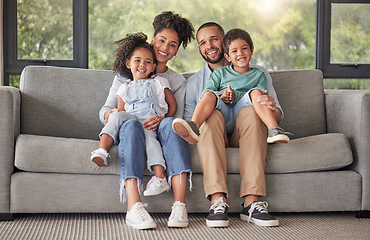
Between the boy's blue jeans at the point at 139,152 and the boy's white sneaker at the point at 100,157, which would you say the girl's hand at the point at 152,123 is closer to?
the boy's blue jeans at the point at 139,152

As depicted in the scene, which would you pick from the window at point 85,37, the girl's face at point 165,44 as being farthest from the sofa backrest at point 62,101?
the window at point 85,37

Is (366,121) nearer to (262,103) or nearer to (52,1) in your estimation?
(262,103)

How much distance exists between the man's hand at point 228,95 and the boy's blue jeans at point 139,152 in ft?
1.13

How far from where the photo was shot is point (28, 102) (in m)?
2.48

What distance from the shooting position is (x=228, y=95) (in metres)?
2.30

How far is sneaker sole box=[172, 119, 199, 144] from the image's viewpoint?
1965 mm

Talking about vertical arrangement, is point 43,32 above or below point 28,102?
above

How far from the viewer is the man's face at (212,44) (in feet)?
8.44

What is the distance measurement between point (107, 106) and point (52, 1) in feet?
4.56

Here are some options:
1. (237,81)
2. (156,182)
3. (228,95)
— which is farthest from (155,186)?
(237,81)

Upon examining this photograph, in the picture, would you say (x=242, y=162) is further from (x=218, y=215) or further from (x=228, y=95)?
(x=228, y=95)

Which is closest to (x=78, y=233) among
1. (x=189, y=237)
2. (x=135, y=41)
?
(x=189, y=237)

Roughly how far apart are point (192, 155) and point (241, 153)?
23 centimetres

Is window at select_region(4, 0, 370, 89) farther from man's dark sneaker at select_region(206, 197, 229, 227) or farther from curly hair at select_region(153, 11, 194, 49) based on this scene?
man's dark sneaker at select_region(206, 197, 229, 227)
